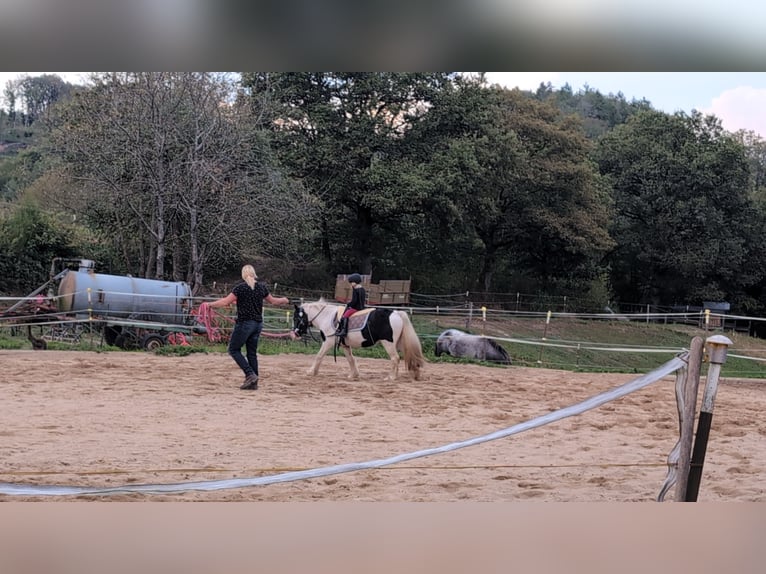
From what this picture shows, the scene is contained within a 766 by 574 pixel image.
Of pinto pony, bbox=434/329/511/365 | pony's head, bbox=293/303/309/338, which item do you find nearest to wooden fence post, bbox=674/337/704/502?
pony's head, bbox=293/303/309/338

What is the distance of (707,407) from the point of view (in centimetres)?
274

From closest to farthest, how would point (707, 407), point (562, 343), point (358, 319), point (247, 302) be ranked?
point (707, 407) < point (247, 302) < point (358, 319) < point (562, 343)

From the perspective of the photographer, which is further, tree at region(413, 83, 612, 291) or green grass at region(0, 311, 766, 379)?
green grass at region(0, 311, 766, 379)

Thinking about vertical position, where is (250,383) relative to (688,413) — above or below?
below

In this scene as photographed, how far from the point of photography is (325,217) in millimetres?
5660

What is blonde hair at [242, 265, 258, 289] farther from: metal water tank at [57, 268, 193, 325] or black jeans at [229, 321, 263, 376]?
metal water tank at [57, 268, 193, 325]

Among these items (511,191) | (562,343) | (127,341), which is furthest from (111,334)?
(562,343)

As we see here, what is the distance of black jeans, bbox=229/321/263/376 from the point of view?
200 inches

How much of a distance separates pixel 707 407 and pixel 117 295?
14.9ft

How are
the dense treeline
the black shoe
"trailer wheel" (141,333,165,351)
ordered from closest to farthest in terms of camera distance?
the black shoe
the dense treeline
"trailer wheel" (141,333,165,351)

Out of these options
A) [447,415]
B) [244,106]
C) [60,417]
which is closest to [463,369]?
[447,415]

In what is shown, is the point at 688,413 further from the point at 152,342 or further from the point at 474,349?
the point at 152,342

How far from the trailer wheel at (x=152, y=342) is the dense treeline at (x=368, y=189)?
0.84 m

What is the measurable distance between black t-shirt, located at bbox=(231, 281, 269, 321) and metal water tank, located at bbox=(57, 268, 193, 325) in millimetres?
874
